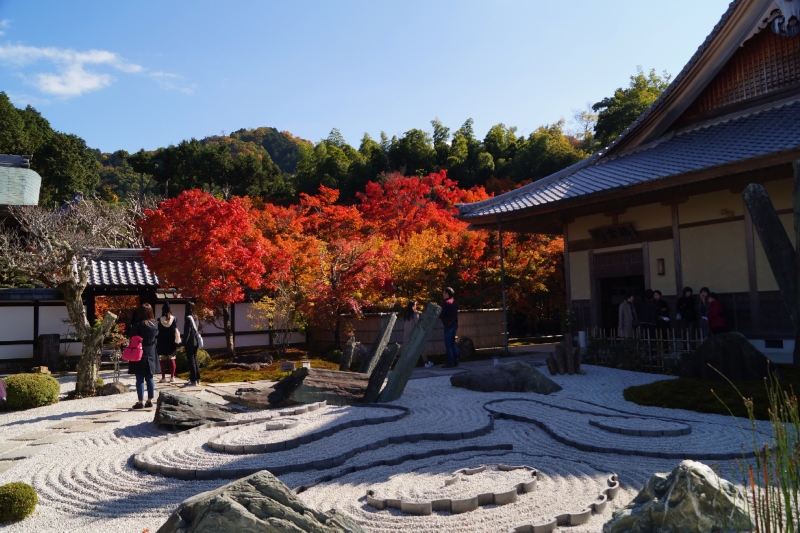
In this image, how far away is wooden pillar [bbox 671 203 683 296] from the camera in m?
12.4

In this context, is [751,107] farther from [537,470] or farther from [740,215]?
[537,470]

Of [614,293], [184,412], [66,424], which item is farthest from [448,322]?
[66,424]

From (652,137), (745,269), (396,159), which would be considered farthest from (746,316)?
(396,159)

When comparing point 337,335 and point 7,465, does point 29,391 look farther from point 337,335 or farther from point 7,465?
point 337,335

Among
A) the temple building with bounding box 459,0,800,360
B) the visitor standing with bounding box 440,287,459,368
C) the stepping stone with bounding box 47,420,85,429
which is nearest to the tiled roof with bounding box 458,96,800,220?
the temple building with bounding box 459,0,800,360

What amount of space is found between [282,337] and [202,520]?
48.5ft

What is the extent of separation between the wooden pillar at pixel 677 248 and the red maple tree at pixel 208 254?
9614 millimetres

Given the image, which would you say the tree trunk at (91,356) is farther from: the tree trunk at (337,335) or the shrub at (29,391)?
the tree trunk at (337,335)

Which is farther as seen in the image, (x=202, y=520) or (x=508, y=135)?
(x=508, y=135)

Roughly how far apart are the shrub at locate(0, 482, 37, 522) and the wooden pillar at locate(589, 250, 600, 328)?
1235 centimetres

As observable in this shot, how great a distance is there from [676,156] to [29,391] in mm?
12966

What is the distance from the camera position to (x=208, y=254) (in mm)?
14180

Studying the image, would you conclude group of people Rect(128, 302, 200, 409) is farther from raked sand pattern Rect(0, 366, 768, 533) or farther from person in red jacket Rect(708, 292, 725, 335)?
person in red jacket Rect(708, 292, 725, 335)

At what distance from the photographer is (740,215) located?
11406 millimetres
